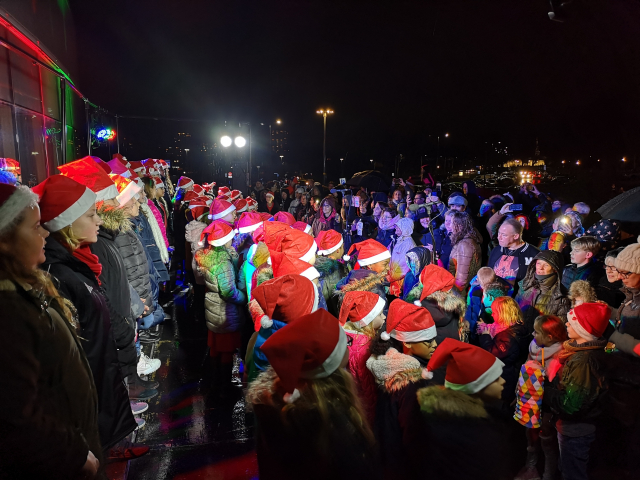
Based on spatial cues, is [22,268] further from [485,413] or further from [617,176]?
[617,176]

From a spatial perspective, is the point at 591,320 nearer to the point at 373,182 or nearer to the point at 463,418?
the point at 463,418

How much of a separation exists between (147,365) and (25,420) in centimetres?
395

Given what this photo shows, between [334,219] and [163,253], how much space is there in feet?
16.4

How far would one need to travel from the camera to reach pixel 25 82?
7.25 metres

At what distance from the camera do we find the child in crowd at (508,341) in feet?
11.8

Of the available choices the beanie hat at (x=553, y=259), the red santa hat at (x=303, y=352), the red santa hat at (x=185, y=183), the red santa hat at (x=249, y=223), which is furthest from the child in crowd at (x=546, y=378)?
the red santa hat at (x=185, y=183)

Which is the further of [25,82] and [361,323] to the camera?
[25,82]

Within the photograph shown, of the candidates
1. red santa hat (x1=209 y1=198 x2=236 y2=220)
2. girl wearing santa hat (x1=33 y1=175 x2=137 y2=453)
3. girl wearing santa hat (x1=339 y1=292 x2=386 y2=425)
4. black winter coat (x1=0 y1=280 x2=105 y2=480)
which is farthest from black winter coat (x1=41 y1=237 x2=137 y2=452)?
red santa hat (x1=209 y1=198 x2=236 y2=220)

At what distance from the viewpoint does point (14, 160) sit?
6.32 m

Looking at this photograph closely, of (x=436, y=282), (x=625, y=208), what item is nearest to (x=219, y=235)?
(x=436, y=282)

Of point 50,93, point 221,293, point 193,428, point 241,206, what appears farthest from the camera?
point 241,206

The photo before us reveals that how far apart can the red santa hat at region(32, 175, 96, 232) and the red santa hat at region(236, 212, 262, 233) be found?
384 cm

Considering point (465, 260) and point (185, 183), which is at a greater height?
point (185, 183)

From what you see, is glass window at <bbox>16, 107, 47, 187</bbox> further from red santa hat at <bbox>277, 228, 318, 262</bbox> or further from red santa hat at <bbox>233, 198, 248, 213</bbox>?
red santa hat at <bbox>277, 228, 318, 262</bbox>
